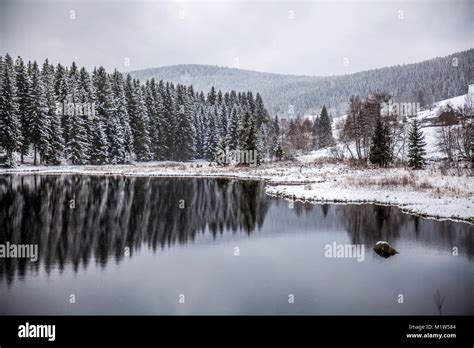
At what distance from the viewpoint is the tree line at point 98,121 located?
56344 millimetres

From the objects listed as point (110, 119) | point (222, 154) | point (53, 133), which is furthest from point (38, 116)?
point (222, 154)

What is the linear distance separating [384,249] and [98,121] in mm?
56159

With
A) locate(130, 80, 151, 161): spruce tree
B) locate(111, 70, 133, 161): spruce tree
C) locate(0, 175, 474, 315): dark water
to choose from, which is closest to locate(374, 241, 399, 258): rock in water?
locate(0, 175, 474, 315): dark water

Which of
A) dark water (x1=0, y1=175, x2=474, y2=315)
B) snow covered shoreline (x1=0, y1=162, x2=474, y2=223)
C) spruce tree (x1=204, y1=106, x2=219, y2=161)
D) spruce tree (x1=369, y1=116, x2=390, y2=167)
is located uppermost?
spruce tree (x1=204, y1=106, x2=219, y2=161)

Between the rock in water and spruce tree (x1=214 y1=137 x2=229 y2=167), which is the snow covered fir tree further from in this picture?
the rock in water

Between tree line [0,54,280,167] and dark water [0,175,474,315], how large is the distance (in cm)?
3597

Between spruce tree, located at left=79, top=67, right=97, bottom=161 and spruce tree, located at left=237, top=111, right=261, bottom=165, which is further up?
spruce tree, located at left=79, top=67, right=97, bottom=161

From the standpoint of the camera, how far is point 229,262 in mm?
14219

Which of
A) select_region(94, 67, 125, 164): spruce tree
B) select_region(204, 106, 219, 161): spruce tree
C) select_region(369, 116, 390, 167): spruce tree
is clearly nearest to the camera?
select_region(369, 116, 390, 167): spruce tree

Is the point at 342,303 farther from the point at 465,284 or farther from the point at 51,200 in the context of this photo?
the point at 51,200

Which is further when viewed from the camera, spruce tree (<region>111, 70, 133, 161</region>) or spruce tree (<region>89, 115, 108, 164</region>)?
spruce tree (<region>111, 70, 133, 161</region>)

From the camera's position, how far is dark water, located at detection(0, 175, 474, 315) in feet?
34.8

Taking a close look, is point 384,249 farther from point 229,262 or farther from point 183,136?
point 183,136

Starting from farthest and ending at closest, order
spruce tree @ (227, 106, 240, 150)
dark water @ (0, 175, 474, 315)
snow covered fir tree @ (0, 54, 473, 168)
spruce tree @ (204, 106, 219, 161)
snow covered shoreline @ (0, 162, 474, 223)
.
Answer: spruce tree @ (204, 106, 219, 161) < spruce tree @ (227, 106, 240, 150) < snow covered fir tree @ (0, 54, 473, 168) < snow covered shoreline @ (0, 162, 474, 223) < dark water @ (0, 175, 474, 315)
